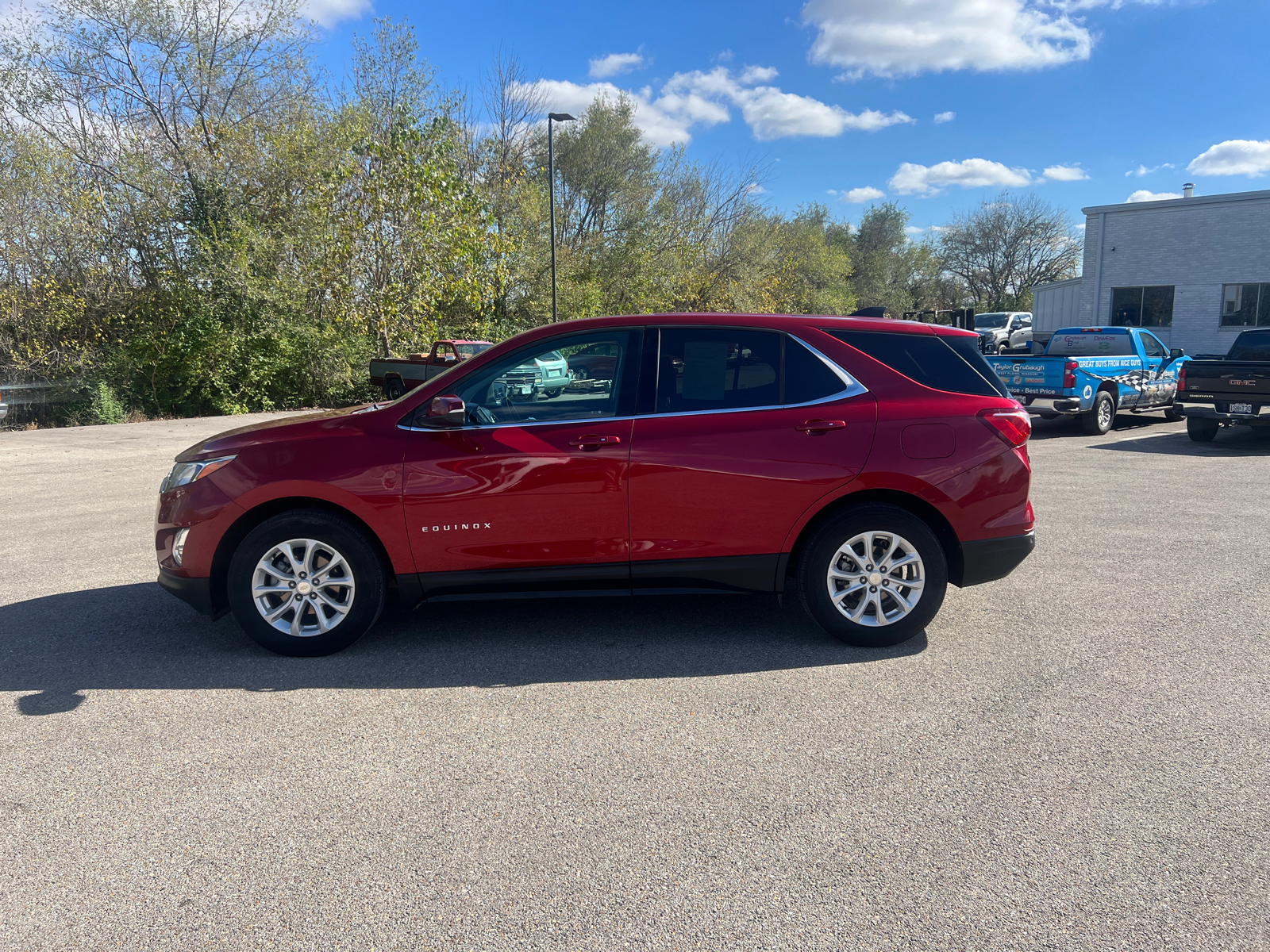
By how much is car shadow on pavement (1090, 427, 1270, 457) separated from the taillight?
9.54 metres

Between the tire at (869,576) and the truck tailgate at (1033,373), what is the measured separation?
1112 centimetres

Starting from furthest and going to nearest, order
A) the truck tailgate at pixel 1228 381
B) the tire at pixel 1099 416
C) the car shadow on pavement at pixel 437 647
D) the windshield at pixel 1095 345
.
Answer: the windshield at pixel 1095 345, the tire at pixel 1099 416, the truck tailgate at pixel 1228 381, the car shadow on pavement at pixel 437 647

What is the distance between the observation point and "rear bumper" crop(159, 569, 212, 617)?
4414mm

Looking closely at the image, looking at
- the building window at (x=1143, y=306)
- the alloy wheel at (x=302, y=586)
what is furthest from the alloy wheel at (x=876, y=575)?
the building window at (x=1143, y=306)

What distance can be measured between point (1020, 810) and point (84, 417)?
20688mm

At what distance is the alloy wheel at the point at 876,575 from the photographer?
4477 mm

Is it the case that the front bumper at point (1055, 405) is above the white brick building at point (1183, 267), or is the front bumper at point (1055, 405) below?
below

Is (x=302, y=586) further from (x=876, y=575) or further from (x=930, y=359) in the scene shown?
(x=930, y=359)

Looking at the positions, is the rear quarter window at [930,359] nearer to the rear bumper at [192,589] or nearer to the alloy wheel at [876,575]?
the alloy wheel at [876,575]

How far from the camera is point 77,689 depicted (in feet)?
13.5

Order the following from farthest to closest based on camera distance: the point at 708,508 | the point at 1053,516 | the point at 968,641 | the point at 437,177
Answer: the point at 437,177 → the point at 1053,516 → the point at 968,641 → the point at 708,508

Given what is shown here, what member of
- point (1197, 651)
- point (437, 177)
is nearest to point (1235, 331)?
point (437, 177)

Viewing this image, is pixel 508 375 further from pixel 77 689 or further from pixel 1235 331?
pixel 1235 331

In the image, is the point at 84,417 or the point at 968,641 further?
the point at 84,417
